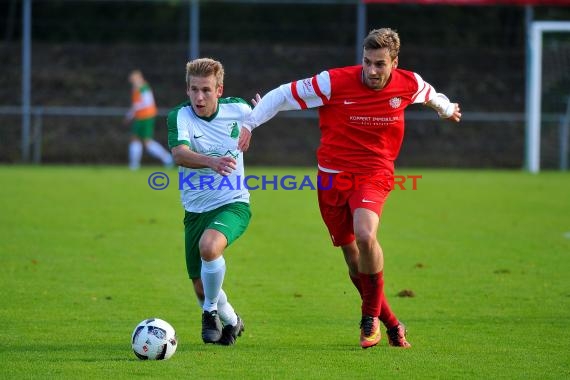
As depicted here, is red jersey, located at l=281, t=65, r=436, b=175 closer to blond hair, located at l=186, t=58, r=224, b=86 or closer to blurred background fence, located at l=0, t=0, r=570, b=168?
blond hair, located at l=186, t=58, r=224, b=86

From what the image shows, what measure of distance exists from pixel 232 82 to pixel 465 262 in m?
18.5

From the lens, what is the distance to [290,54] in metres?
28.7

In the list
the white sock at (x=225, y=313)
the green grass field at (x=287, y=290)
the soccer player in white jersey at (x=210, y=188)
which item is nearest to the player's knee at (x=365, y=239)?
the green grass field at (x=287, y=290)

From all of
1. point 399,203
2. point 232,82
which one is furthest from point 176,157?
point 232,82

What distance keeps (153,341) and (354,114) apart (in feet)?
6.36

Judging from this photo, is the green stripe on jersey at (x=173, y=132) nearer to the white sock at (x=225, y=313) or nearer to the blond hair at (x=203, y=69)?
the blond hair at (x=203, y=69)

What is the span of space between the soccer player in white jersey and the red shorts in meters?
0.54

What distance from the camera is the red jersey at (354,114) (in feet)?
21.8

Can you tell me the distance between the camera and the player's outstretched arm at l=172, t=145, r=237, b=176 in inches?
248

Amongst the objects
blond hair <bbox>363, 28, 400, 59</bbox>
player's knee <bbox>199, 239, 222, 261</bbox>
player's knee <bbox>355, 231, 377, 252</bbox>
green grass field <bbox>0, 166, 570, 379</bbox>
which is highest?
blond hair <bbox>363, 28, 400, 59</bbox>

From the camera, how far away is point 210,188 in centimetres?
676

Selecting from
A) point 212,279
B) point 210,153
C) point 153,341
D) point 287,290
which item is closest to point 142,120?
point 287,290

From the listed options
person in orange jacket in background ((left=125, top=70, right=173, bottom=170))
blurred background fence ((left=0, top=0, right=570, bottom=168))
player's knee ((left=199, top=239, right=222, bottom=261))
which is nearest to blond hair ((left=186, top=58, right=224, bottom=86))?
player's knee ((left=199, top=239, right=222, bottom=261))

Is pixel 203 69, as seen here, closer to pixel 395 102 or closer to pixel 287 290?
pixel 395 102
